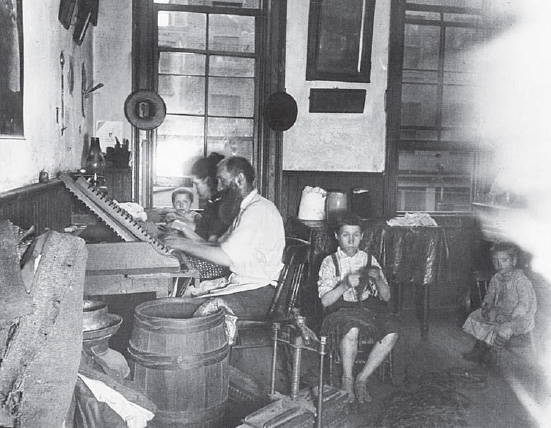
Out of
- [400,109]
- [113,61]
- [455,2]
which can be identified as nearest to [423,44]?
[455,2]

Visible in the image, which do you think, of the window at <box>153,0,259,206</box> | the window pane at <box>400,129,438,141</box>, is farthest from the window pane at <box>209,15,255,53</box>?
the window pane at <box>400,129,438,141</box>

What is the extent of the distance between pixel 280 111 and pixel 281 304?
304 cm

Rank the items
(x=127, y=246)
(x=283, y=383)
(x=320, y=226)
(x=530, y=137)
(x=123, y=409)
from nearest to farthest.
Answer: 1. (x=123, y=409)
2. (x=127, y=246)
3. (x=283, y=383)
4. (x=320, y=226)
5. (x=530, y=137)

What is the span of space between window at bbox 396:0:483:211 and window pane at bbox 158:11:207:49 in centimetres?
234

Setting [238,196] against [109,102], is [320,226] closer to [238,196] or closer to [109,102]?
[238,196]

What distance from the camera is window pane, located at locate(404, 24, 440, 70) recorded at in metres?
6.74

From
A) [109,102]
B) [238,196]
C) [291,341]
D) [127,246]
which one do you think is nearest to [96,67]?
[109,102]

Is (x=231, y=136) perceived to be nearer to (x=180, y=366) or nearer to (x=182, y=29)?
(x=182, y=29)

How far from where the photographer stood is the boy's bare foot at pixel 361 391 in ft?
13.2

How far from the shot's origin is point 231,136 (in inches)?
262

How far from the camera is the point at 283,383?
427cm

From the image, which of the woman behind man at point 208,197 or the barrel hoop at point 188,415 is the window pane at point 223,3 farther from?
the barrel hoop at point 188,415

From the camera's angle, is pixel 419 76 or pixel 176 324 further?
pixel 419 76

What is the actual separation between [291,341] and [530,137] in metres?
4.88
